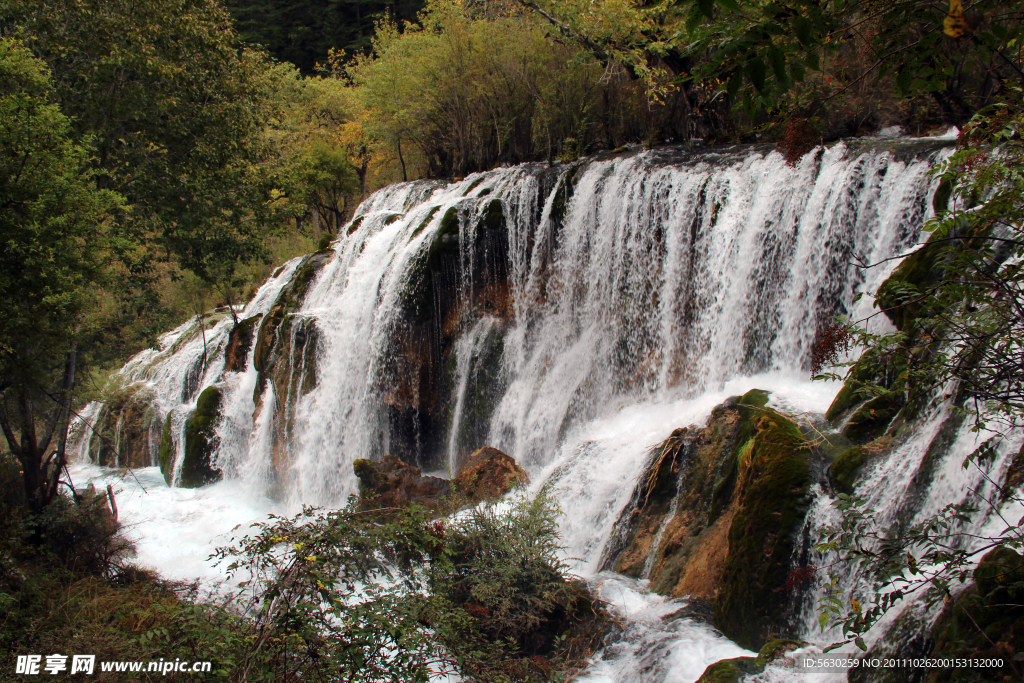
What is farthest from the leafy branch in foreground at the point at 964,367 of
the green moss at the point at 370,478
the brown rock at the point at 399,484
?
the green moss at the point at 370,478

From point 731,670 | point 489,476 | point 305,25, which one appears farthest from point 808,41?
point 305,25

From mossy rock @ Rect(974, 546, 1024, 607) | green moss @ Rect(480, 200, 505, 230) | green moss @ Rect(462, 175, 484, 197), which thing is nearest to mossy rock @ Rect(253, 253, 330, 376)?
green moss @ Rect(462, 175, 484, 197)

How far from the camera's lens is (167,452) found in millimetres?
15586

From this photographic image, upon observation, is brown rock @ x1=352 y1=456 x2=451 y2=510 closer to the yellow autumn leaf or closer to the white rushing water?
the white rushing water

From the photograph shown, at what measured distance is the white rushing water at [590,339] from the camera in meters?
8.31

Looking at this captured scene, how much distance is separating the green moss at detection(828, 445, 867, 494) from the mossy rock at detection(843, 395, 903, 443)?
0.50 metres

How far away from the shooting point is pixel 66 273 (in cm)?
784

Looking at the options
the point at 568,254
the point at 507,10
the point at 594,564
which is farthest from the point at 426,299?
the point at 507,10

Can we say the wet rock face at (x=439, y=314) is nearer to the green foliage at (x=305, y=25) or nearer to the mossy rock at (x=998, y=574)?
the mossy rock at (x=998, y=574)

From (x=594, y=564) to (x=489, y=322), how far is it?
6140 mm

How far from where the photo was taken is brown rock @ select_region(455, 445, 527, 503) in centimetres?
955

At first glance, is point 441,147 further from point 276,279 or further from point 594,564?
point 594,564

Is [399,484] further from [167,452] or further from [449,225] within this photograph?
[167,452]

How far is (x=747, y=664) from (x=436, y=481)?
246 inches
